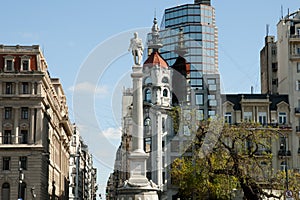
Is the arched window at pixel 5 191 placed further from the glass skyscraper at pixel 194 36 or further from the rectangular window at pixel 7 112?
the glass skyscraper at pixel 194 36

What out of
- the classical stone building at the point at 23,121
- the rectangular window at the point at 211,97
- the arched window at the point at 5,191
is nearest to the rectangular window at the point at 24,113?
the classical stone building at the point at 23,121

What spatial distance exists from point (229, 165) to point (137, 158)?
12474 mm

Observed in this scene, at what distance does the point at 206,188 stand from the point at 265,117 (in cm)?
2873

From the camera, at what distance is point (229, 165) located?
5881 cm

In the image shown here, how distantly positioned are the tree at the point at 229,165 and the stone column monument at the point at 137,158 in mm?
4471

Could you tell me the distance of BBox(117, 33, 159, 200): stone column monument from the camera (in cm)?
6631

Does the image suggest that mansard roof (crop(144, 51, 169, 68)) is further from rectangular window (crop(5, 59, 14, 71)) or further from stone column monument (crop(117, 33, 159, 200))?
stone column monument (crop(117, 33, 159, 200))

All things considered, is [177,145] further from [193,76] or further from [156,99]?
[193,76]

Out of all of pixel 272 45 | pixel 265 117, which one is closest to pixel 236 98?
pixel 265 117

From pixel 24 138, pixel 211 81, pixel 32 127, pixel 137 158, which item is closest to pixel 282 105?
pixel 137 158

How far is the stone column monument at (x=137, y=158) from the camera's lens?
6631cm

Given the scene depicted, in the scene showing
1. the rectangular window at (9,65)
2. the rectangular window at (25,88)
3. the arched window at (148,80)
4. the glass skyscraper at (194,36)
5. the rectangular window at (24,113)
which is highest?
the glass skyscraper at (194,36)

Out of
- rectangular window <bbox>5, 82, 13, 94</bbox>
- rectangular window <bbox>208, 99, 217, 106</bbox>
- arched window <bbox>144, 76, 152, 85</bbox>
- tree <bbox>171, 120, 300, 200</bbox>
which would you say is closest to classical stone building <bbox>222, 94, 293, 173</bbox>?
rectangular window <bbox>208, 99, 217, 106</bbox>

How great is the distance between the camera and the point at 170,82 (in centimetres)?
11656
